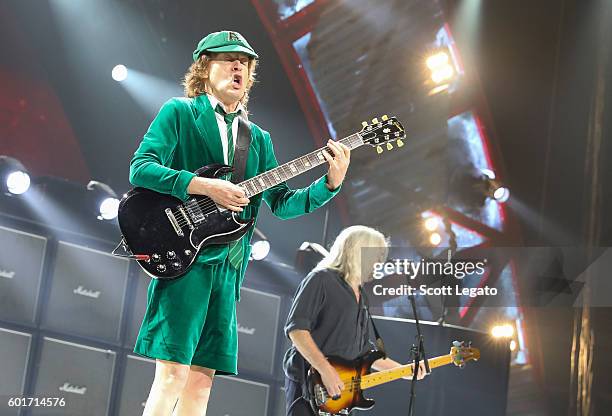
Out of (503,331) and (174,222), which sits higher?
(503,331)

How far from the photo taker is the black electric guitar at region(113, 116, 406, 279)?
252 cm

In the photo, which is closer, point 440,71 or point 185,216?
point 185,216

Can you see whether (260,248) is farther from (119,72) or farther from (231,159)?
(231,159)

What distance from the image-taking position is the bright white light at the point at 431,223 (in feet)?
16.4

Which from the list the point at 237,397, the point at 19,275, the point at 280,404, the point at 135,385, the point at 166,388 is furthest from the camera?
the point at 280,404

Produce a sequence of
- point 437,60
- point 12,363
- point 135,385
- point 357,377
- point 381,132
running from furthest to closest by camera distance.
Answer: point 437,60 → point 135,385 → point 12,363 → point 357,377 → point 381,132

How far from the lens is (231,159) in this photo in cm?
274

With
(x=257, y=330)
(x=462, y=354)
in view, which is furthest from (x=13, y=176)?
(x=462, y=354)

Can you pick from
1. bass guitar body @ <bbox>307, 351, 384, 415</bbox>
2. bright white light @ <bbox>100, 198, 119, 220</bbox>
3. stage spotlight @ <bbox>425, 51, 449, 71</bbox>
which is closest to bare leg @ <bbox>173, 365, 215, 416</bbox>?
bass guitar body @ <bbox>307, 351, 384, 415</bbox>

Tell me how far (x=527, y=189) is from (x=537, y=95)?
65cm

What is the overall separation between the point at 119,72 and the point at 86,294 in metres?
1.48

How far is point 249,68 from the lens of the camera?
2.87 meters

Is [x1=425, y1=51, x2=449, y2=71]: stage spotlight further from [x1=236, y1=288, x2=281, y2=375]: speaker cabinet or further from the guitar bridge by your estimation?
the guitar bridge

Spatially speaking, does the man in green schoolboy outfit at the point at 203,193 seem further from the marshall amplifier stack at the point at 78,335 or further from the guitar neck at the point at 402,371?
the marshall amplifier stack at the point at 78,335
